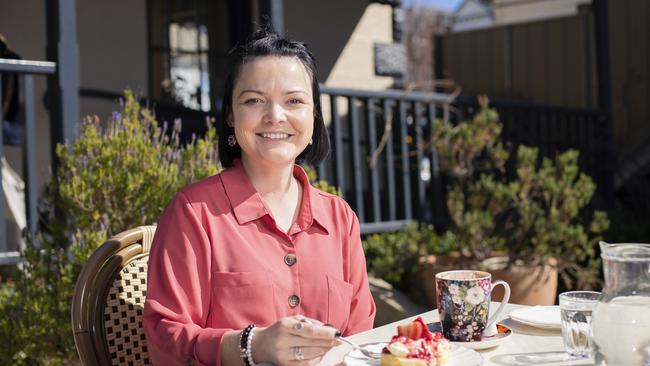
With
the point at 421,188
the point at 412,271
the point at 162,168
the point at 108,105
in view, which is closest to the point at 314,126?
the point at 162,168

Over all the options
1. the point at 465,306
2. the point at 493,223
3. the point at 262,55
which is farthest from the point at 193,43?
the point at 465,306

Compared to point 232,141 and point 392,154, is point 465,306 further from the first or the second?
point 392,154

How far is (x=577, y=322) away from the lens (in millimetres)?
1499

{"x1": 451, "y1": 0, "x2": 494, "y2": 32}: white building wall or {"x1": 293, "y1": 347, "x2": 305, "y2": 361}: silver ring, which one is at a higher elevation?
{"x1": 451, "y1": 0, "x2": 494, "y2": 32}: white building wall

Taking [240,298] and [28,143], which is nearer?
[240,298]

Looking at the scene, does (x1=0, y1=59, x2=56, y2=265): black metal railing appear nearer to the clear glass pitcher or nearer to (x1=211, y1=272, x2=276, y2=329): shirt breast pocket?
(x1=211, y1=272, x2=276, y2=329): shirt breast pocket

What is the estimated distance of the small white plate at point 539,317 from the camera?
175 cm

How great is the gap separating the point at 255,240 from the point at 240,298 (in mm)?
135

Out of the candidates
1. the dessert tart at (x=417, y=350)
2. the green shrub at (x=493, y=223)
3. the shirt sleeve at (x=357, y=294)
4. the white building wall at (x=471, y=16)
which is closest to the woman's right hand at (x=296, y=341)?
the dessert tart at (x=417, y=350)

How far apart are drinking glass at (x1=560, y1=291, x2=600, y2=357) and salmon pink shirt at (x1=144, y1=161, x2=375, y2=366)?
543 millimetres

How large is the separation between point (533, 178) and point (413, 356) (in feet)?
12.2

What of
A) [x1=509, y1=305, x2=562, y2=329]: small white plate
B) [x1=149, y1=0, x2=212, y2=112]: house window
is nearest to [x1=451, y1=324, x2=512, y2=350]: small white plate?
[x1=509, y1=305, x2=562, y2=329]: small white plate

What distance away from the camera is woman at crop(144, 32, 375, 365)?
161 centimetres

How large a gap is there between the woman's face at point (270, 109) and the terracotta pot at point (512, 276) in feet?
9.16
